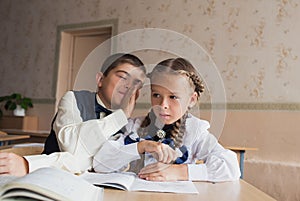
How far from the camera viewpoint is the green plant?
367cm

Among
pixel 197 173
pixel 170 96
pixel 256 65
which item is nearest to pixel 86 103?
pixel 170 96

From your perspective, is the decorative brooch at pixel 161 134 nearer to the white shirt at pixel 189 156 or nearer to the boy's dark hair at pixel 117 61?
the white shirt at pixel 189 156

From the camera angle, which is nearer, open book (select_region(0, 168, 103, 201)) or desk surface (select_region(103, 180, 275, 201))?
open book (select_region(0, 168, 103, 201))

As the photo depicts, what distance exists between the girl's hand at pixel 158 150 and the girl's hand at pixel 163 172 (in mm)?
21

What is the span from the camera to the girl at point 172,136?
735 mm

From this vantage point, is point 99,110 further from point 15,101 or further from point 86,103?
point 15,101

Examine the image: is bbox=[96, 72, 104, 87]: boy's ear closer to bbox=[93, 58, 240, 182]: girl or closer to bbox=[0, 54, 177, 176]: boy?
bbox=[0, 54, 177, 176]: boy

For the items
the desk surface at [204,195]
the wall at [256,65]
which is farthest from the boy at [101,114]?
the wall at [256,65]

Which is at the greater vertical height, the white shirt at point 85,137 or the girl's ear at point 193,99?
the girl's ear at point 193,99

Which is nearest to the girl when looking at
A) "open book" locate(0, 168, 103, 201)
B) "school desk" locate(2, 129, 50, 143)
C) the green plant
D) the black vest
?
the black vest

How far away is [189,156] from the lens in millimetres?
826

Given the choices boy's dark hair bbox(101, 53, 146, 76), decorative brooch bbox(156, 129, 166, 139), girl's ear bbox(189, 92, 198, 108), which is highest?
boy's dark hair bbox(101, 53, 146, 76)

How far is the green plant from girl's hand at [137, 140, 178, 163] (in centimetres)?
334

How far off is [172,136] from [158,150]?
6 cm
